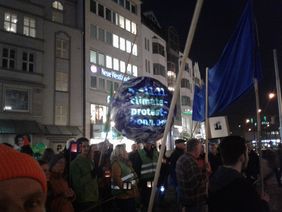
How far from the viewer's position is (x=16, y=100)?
31078mm

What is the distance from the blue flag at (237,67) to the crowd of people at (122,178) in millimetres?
1004

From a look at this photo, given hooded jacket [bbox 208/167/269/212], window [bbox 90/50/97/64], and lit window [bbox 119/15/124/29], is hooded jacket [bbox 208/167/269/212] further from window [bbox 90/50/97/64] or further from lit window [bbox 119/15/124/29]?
lit window [bbox 119/15/124/29]

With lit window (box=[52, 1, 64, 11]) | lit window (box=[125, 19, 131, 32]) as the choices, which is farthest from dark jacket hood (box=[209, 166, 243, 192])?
lit window (box=[125, 19, 131, 32])

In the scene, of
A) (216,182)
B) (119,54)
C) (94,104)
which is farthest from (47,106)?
(216,182)

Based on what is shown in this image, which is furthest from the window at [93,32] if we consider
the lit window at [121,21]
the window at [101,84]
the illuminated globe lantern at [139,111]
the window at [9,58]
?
the illuminated globe lantern at [139,111]

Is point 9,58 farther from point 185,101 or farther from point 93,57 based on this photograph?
point 185,101

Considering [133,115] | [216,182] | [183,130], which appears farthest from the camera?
[183,130]

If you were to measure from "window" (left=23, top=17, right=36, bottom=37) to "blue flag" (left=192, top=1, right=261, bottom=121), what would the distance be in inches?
Result: 1130

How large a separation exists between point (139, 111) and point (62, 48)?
96.2 feet

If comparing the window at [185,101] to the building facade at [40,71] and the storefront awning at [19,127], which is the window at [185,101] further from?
the storefront awning at [19,127]

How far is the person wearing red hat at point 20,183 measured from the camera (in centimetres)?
120

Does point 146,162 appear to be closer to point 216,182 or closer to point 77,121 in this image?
point 216,182

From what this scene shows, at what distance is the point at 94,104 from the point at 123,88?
99.6 ft

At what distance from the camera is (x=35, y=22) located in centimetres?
3369
